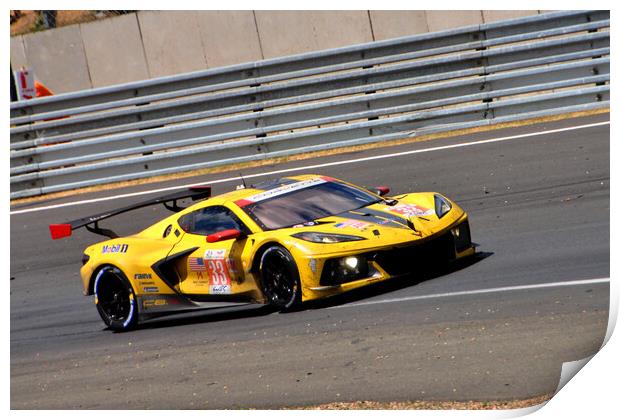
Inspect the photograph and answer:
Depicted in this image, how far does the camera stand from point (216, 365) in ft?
30.6

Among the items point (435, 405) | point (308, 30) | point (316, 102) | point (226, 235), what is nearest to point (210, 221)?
point (226, 235)

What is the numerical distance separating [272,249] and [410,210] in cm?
137

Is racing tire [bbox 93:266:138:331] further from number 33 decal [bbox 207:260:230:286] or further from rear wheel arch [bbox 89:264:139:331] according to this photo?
number 33 decal [bbox 207:260:230:286]

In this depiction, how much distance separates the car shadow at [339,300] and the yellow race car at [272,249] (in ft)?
0.58

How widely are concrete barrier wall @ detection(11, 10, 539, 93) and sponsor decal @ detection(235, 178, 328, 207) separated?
37.7ft

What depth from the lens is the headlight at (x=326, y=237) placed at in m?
9.84

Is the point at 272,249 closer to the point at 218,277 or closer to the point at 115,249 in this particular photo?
the point at 218,277

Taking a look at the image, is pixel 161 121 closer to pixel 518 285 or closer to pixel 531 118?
pixel 531 118

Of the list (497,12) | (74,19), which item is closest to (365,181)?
(497,12)

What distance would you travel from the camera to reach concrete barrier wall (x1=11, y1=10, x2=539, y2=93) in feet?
72.5

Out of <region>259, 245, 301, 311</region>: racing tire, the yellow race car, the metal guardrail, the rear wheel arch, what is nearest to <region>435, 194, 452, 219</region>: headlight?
the yellow race car

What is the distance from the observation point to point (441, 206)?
10570mm

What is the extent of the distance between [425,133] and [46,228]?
5.65 meters

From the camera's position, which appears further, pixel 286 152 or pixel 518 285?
pixel 286 152
